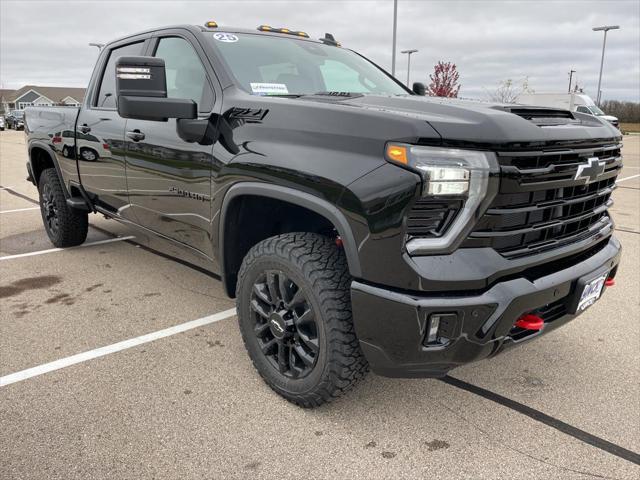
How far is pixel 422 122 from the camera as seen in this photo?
6.45 ft

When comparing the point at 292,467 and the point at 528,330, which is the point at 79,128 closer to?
the point at 292,467

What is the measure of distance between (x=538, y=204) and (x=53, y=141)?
4442 mm

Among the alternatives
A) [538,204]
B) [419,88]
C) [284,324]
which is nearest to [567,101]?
[419,88]

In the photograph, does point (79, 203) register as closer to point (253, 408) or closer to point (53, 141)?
point (53, 141)

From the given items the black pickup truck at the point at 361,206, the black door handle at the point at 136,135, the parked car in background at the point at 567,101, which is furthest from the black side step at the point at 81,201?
the parked car in background at the point at 567,101

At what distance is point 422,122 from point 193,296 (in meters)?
2.67

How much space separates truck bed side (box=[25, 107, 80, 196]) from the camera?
4.59 m

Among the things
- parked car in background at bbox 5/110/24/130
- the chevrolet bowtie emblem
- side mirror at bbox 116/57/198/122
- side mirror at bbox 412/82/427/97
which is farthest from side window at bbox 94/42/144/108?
parked car in background at bbox 5/110/24/130

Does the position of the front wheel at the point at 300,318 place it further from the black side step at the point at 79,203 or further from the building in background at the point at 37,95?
the building in background at the point at 37,95

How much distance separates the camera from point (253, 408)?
257 centimetres

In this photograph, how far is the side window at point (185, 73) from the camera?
2971 millimetres

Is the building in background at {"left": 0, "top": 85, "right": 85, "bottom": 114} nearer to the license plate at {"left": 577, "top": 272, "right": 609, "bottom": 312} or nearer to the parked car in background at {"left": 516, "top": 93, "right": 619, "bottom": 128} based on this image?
the parked car in background at {"left": 516, "top": 93, "right": 619, "bottom": 128}

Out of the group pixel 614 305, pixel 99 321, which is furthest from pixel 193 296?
pixel 614 305

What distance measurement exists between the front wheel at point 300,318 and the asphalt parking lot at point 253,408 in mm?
190
